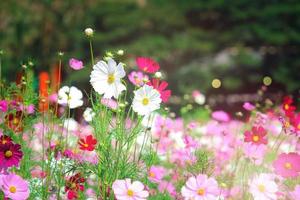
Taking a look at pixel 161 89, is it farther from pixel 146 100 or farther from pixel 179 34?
pixel 179 34

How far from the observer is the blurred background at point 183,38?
1084cm

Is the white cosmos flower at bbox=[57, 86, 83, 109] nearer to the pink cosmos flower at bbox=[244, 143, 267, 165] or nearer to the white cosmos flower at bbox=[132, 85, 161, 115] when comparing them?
the white cosmos flower at bbox=[132, 85, 161, 115]

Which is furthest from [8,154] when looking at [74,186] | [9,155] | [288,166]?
[288,166]

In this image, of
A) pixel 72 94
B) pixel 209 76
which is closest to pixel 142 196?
pixel 72 94

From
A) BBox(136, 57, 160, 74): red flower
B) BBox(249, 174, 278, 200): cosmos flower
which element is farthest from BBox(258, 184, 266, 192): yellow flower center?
BBox(136, 57, 160, 74): red flower

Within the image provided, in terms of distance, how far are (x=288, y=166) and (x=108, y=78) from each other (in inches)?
27.0

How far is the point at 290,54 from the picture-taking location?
1134 centimetres

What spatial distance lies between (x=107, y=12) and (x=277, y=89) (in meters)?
3.29

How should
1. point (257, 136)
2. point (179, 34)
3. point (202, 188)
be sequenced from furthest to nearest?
1. point (179, 34)
2. point (257, 136)
3. point (202, 188)

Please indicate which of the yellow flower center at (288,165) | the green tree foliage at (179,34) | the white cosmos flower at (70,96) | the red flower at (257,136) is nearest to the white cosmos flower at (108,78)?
the white cosmos flower at (70,96)

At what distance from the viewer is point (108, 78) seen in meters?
2.16

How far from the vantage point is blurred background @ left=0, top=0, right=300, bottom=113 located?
35.6 feet

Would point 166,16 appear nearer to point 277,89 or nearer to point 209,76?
point 209,76

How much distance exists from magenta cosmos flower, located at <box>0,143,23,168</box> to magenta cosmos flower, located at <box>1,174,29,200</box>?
62 millimetres
